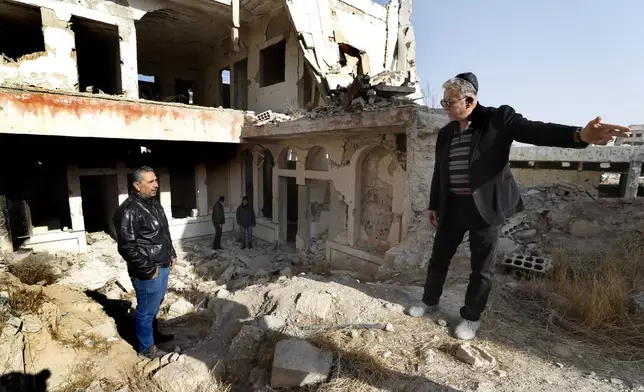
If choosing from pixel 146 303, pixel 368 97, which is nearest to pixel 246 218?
pixel 368 97

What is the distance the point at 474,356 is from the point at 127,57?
36.6ft

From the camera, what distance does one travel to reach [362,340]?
2.64 metres

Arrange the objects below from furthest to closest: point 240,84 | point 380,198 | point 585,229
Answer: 1. point 240,84
2. point 380,198
3. point 585,229

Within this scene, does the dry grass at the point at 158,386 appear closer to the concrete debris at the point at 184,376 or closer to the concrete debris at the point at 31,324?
the concrete debris at the point at 184,376

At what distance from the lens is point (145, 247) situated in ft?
10.8

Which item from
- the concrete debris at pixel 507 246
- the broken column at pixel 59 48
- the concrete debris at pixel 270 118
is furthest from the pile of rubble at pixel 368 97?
the broken column at pixel 59 48

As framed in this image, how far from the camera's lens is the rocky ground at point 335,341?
7.41 feet

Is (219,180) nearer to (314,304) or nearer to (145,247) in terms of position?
(145,247)

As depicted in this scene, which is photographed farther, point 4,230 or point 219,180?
point 219,180

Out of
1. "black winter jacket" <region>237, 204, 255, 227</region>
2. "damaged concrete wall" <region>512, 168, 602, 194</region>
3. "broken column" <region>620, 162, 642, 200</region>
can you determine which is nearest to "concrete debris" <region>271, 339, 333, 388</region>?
"black winter jacket" <region>237, 204, 255, 227</region>

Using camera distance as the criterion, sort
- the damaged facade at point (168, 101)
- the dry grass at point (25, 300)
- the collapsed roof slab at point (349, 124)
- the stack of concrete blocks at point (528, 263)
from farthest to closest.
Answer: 1. the damaged facade at point (168, 101)
2. the collapsed roof slab at point (349, 124)
3. the stack of concrete blocks at point (528, 263)
4. the dry grass at point (25, 300)

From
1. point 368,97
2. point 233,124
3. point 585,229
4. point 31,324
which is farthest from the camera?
point 233,124

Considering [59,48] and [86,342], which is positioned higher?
[59,48]

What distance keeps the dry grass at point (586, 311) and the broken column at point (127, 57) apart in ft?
34.5
